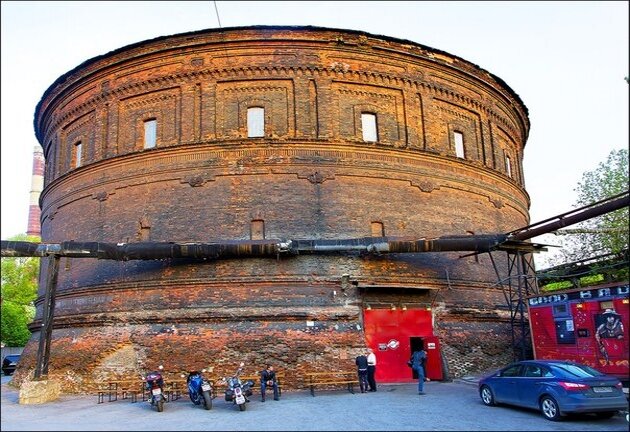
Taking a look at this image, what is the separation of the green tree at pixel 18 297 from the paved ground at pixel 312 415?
96.2 feet

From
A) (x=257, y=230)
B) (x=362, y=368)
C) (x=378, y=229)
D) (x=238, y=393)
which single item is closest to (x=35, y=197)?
(x=257, y=230)

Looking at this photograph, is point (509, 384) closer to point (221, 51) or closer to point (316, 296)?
point (316, 296)

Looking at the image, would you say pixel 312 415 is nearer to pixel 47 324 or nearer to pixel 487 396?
pixel 487 396

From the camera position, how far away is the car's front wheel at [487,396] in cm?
1351

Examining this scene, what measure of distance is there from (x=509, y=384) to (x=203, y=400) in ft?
24.7

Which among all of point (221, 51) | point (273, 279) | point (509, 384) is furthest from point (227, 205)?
point (509, 384)

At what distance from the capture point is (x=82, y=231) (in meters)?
21.5

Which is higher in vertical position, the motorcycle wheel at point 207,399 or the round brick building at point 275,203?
the round brick building at point 275,203

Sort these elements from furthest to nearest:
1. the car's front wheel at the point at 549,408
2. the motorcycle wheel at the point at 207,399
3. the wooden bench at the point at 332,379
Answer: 1. the wooden bench at the point at 332,379
2. the motorcycle wheel at the point at 207,399
3. the car's front wheel at the point at 549,408

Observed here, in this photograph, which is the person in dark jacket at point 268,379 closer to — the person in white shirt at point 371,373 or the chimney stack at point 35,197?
the person in white shirt at point 371,373

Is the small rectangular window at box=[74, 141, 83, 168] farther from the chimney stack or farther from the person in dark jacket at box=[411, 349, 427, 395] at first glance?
the chimney stack

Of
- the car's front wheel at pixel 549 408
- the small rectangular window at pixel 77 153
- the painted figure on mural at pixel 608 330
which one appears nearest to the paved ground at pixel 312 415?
the car's front wheel at pixel 549 408

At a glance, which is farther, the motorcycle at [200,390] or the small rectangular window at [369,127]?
the small rectangular window at [369,127]

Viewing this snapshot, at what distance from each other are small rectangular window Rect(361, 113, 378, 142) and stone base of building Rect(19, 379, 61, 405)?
13246 millimetres
